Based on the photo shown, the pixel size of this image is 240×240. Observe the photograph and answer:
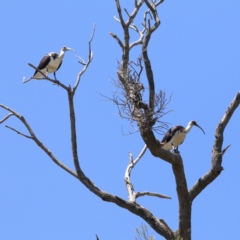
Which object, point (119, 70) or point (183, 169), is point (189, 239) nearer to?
point (183, 169)

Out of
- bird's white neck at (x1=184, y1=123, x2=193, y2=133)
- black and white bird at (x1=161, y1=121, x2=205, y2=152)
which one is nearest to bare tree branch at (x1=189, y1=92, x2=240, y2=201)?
black and white bird at (x1=161, y1=121, x2=205, y2=152)

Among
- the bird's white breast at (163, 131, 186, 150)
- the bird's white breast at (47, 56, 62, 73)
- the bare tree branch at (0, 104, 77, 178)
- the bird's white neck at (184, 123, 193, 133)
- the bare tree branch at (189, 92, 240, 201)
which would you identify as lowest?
the bare tree branch at (189, 92, 240, 201)

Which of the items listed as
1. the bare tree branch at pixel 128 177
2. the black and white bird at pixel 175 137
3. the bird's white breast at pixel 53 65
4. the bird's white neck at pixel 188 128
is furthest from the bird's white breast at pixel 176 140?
the bird's white breast at pixel 53 65

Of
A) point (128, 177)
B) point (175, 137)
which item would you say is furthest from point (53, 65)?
point (128, 177)

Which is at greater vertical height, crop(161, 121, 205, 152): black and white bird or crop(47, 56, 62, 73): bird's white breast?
crop(47, 56, 62, 73): bird's white breast

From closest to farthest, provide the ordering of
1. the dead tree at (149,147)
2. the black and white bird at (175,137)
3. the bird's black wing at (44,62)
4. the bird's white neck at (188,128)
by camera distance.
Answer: the dead tree at (149,147)
the black and white bird at (175,137)
the bird's white neck at (188,128)
the bird's black wing at (44,62)

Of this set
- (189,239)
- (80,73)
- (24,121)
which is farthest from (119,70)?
(189,239)

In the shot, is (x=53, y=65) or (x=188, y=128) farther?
(x=53, y=65)

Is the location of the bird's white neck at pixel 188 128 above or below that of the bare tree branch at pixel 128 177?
above

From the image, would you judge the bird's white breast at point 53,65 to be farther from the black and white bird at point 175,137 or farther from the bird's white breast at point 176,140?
the bird's white breast at point 176,140

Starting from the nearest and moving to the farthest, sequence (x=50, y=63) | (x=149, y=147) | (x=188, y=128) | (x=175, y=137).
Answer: (x=149, y=147) → (x=175, y=137) → (x=188, y=128) → (x=50, y=63)

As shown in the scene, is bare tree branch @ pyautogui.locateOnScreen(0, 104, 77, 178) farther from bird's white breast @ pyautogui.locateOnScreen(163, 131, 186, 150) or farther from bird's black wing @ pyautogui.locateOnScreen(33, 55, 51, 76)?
bird's black wing @ pyautogui.locateOnScreen(33, 55, 51, 76)

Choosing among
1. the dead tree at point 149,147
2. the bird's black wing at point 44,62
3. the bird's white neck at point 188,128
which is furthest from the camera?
the bird's black wing at point 44,62

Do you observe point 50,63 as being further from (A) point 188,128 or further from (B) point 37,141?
(B) point 37,141
